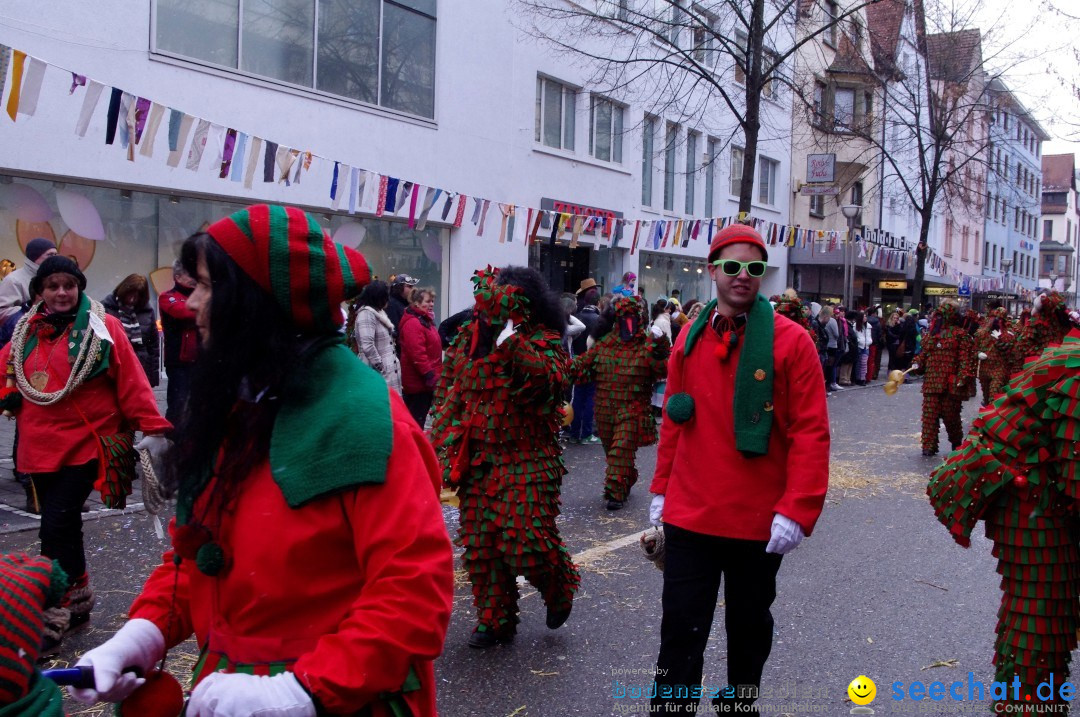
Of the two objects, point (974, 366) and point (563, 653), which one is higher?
point (974, 366)

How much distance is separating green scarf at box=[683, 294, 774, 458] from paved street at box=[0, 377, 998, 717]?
Result: 1.36 meters

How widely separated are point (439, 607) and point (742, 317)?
7.36 feet

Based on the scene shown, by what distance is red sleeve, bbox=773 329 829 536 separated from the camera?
3215 millimetres

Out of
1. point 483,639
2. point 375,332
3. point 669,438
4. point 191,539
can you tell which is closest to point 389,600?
point 191,539

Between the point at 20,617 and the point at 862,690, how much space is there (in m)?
3.52

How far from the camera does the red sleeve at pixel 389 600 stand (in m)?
1.64

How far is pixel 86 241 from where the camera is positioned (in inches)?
437

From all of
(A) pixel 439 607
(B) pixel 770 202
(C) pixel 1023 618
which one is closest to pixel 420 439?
(A) pixel 439 607

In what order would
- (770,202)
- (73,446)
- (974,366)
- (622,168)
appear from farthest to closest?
(770,202)
(622,168)
(974,366)
(73,446)

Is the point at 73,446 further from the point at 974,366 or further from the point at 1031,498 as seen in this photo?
the point at 974,366

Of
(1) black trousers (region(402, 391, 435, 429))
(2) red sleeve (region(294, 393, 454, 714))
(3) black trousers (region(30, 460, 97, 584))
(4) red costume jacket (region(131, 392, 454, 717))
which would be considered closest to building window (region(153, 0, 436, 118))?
(1) black trousers (region(402, 391, 435, 429))

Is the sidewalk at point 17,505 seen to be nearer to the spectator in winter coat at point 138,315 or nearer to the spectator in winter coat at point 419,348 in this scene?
the spectator in winter coat at point 138,315

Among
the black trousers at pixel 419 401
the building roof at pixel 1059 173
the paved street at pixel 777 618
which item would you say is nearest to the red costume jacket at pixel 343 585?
the paved street at pixel 777 618

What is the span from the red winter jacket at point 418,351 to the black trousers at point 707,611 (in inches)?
230
